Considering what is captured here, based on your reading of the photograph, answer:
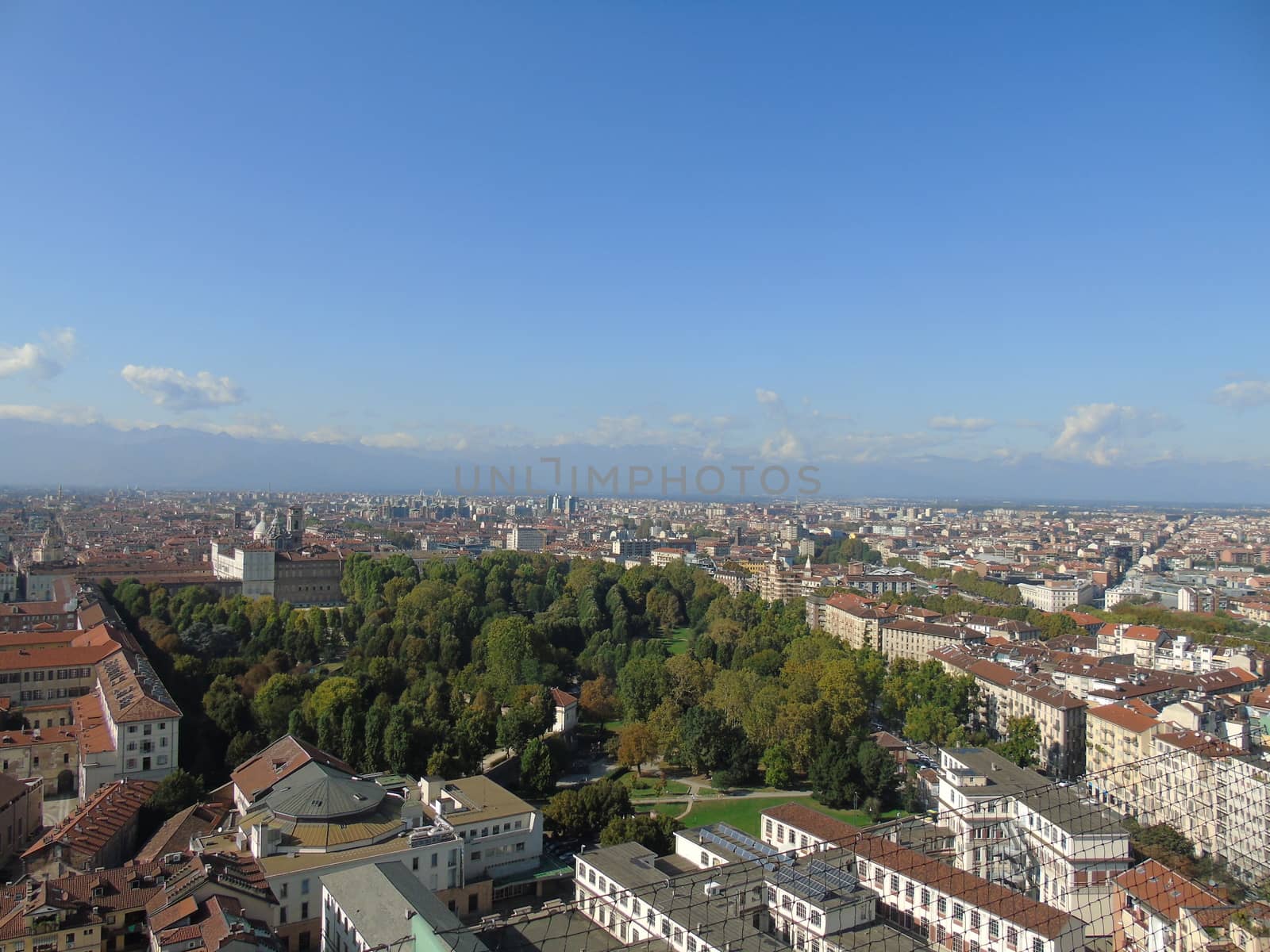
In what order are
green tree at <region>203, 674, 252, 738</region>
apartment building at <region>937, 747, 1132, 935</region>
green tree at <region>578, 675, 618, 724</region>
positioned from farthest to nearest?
green tree at <region>578, 675, 618, 724</region>, green tree at <region>203, 674, 252, 738</region>, apartment building at <region>937, 747, 1132, 935</region>

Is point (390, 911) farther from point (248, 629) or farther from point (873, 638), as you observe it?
point (873, 638)

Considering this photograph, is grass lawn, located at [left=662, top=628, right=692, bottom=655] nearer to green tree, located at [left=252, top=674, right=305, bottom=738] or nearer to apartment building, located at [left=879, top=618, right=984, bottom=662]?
apartment building, located at [left=879, top=618, right=984, bottom=662]

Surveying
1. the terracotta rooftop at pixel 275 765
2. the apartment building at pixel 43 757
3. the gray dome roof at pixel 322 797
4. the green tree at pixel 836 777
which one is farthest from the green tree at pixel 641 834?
the apartment building at pixel 43 757

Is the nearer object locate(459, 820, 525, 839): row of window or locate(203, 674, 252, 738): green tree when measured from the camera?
locate(459, 820, 525, 839): row of window

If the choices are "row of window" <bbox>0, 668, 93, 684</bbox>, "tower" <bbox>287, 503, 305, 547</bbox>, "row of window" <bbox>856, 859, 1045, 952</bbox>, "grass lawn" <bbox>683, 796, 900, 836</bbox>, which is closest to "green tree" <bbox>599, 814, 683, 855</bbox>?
"grass lawn" <bbox>683, 796, 900, 836</bbox>

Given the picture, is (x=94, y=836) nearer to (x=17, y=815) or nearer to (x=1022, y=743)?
(x=17, y=815)

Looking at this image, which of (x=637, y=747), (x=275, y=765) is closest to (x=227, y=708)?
(x=275, y=765)
